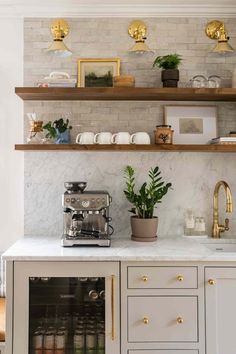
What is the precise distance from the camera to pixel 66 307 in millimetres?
2199

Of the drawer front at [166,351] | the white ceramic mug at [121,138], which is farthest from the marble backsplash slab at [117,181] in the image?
the drawer front at [166,351]

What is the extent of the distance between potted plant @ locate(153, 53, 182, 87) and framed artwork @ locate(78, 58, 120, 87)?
328 mm

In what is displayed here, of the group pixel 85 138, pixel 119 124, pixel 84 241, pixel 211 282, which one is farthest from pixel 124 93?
pixel 211 282

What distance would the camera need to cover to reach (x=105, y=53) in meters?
2.77

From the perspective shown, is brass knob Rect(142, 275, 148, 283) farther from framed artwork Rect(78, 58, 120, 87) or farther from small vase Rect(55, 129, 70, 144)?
framed artwork Rect(78, 58, 120, 87)

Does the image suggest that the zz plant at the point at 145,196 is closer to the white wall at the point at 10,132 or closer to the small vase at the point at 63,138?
the small vase at the point at 63,138

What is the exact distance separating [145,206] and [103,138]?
0.55 meters

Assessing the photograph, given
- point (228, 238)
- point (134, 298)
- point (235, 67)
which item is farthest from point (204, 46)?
point (134, 298)

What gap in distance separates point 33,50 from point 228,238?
6.55 feet

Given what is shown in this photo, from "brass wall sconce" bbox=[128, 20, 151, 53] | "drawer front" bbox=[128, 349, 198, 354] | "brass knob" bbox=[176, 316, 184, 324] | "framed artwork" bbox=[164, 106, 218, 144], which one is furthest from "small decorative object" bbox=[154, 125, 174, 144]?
"drawer front" bbox=[128, 349, 198, 354]

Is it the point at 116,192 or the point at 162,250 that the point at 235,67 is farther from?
the point at 162,250

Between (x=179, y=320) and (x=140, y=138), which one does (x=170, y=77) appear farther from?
(x=179, y=320)

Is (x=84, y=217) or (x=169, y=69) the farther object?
(x=169, y=69)

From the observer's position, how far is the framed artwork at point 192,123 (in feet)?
8.99
